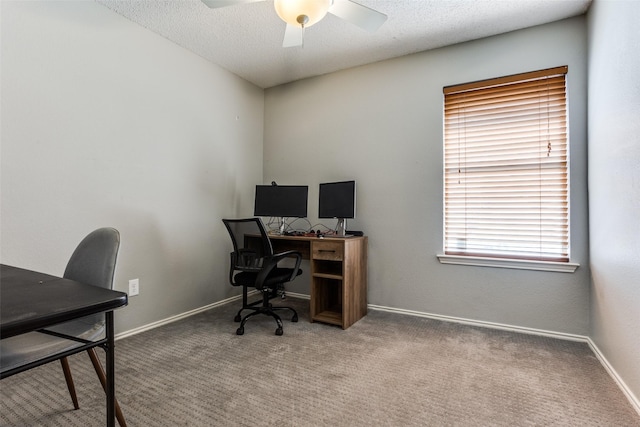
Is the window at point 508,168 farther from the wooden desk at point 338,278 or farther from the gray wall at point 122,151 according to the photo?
the gray wall at point 122,151

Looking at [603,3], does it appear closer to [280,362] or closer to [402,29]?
[402,29]

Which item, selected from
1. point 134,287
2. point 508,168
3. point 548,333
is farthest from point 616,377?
point 134,287

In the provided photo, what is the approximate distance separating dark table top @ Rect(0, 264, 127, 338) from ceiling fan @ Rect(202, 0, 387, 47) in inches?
60.5

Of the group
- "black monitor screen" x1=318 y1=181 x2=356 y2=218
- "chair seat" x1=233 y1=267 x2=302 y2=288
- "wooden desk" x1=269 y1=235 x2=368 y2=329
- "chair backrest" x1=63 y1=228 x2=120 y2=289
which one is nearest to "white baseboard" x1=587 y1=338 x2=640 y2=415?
"wooden desk" x1=269 y1=235 x2=368 y2=329

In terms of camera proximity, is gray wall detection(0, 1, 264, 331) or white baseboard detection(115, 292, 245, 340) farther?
white baseboard detection(115, 292, 245, 340)

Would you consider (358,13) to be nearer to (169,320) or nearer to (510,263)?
(510,263)

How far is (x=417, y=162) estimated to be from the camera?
2.90 meters

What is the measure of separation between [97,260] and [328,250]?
5.58ft

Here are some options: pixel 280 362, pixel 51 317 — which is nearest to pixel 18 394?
pixel 280 362

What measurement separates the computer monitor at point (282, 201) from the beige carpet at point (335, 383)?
1.19m

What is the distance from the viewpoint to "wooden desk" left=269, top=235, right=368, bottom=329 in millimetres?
2605

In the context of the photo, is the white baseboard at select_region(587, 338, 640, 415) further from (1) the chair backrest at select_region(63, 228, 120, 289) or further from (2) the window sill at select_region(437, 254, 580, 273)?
(1) the chair backrest at select_region(63, 228, 120, 289)

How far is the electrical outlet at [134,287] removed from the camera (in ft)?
7.93

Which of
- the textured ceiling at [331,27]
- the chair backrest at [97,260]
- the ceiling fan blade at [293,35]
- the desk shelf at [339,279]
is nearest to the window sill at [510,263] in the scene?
the desk shelf at [339,279]
